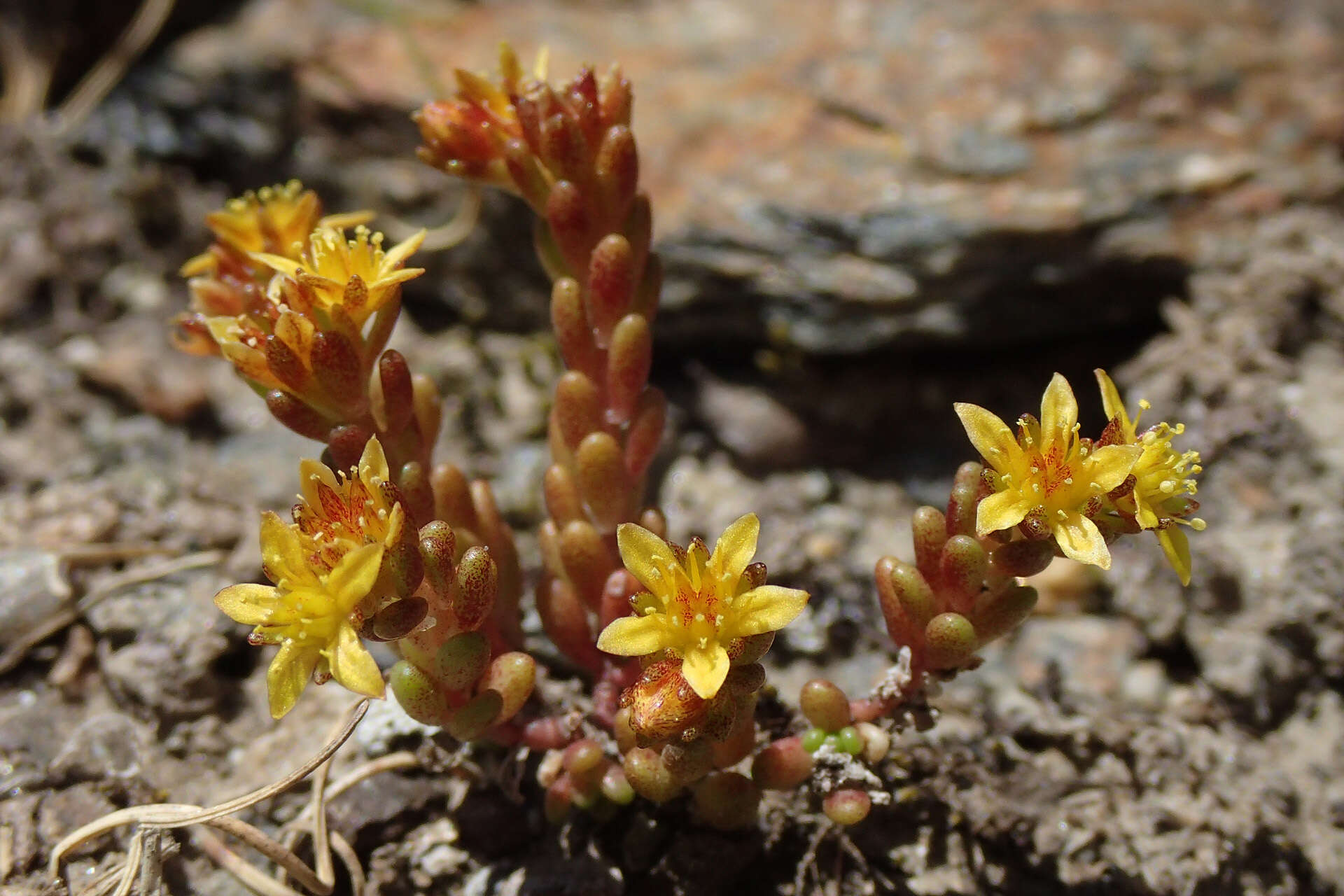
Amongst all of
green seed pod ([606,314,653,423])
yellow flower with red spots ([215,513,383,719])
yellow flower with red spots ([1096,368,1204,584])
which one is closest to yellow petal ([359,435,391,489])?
yellow flower with red spots ([215,513,383,719])

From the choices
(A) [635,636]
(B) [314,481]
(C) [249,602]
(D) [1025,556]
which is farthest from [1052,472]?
(C) [249,602]

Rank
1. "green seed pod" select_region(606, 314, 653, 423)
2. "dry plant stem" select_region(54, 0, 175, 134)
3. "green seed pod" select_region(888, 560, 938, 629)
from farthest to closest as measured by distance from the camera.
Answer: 1. "dry plant stem" select_region(54, 0, 175, 134)
2. "green seed pod" select_region(606, 314, 653, 423)
3. "green seed pod" select_region(888, 560, 938, 629)

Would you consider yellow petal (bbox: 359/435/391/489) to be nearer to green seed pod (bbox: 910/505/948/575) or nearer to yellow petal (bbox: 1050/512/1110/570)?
green seed pod (bbox: 910/505/948/575)

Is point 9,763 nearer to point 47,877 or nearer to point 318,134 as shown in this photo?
point 47,877

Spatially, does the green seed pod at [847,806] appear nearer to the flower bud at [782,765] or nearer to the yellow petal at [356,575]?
the flower bud at [782,765]

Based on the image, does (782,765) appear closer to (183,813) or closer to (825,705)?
(825,705)

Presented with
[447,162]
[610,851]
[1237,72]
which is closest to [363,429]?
[447,162]

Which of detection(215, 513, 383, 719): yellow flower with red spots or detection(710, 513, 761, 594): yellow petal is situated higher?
detection(710, 513, 761, 594): yellow petal

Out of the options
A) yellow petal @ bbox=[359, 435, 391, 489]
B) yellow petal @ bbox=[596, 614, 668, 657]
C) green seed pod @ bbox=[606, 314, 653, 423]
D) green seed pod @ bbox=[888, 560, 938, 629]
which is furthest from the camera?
green seed pod @ bbox=[606, 314, 653, 423]
